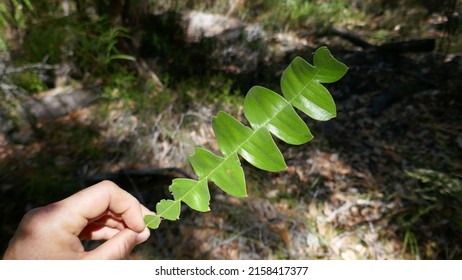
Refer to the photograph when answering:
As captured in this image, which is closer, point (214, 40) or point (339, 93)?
point (339, 93)

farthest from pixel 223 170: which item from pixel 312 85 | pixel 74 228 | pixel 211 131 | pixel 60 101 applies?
pixel 60 101

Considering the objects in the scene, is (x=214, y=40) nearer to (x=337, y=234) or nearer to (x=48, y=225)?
(x=337, y=234)

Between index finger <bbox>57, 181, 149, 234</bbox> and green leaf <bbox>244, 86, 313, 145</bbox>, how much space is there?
0.55 m

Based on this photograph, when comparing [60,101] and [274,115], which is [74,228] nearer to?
[274,115]

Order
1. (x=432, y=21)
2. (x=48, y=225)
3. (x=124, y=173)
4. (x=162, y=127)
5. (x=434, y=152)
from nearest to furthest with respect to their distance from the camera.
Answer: (x=48, y=225), (x=124, y=173), (x=434, y=152), (x=162, y=127), (x=432, y=21)

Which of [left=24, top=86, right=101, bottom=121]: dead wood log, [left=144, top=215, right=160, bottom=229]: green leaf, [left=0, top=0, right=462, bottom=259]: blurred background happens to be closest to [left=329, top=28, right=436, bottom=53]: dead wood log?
[left=0, top=0, right=462, bottom=259]: blurred background

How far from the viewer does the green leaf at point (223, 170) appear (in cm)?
61

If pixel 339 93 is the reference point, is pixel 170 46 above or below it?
above

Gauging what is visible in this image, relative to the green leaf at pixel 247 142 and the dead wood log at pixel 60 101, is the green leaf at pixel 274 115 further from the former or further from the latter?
the dead wood log at pixel 60 101

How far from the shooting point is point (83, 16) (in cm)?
309

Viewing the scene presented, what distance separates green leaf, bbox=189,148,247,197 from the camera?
23.9 inches

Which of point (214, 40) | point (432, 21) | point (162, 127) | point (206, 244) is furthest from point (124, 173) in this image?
point (432, 21)

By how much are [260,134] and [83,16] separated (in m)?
3.06

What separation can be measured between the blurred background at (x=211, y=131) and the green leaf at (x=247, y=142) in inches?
65.1
